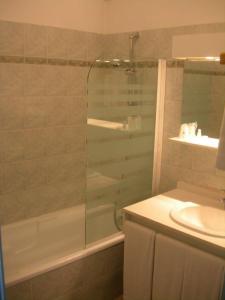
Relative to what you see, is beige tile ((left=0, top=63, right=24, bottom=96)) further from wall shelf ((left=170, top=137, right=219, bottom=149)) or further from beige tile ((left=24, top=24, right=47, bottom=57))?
wall shelf ((left=170, top=137, right=219, bottom=149))

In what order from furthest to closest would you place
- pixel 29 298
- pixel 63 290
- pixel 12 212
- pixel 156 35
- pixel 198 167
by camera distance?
pixel 12 212, pixel 156 35, pixel 198 167, pixel 63 290, pixel 29 298

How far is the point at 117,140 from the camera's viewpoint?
8.07 ft

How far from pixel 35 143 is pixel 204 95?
143cm

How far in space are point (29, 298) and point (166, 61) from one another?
187cm

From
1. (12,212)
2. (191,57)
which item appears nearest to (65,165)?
(12,212)

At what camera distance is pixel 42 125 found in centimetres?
276

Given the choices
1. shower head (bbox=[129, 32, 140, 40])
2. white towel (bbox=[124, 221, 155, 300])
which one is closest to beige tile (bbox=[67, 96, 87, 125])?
shower head (bbox=[129, 32, 140, 40])

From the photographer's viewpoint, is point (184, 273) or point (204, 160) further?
point (204, 160)

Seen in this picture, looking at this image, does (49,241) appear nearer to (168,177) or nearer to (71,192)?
(71,192)

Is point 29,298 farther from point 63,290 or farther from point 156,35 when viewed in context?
point 156,35

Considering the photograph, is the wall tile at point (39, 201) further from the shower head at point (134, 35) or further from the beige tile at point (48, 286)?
the shower head at point (134, 35)

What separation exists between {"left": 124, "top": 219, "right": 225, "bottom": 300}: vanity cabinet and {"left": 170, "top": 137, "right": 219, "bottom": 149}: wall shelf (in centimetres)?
64

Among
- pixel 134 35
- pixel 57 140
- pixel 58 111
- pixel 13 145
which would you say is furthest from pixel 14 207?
pixel 134 35

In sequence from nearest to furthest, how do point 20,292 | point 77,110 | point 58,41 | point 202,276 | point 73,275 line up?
point 202,276
point 20,292
point 73,275
point 58,41
point 77,110
